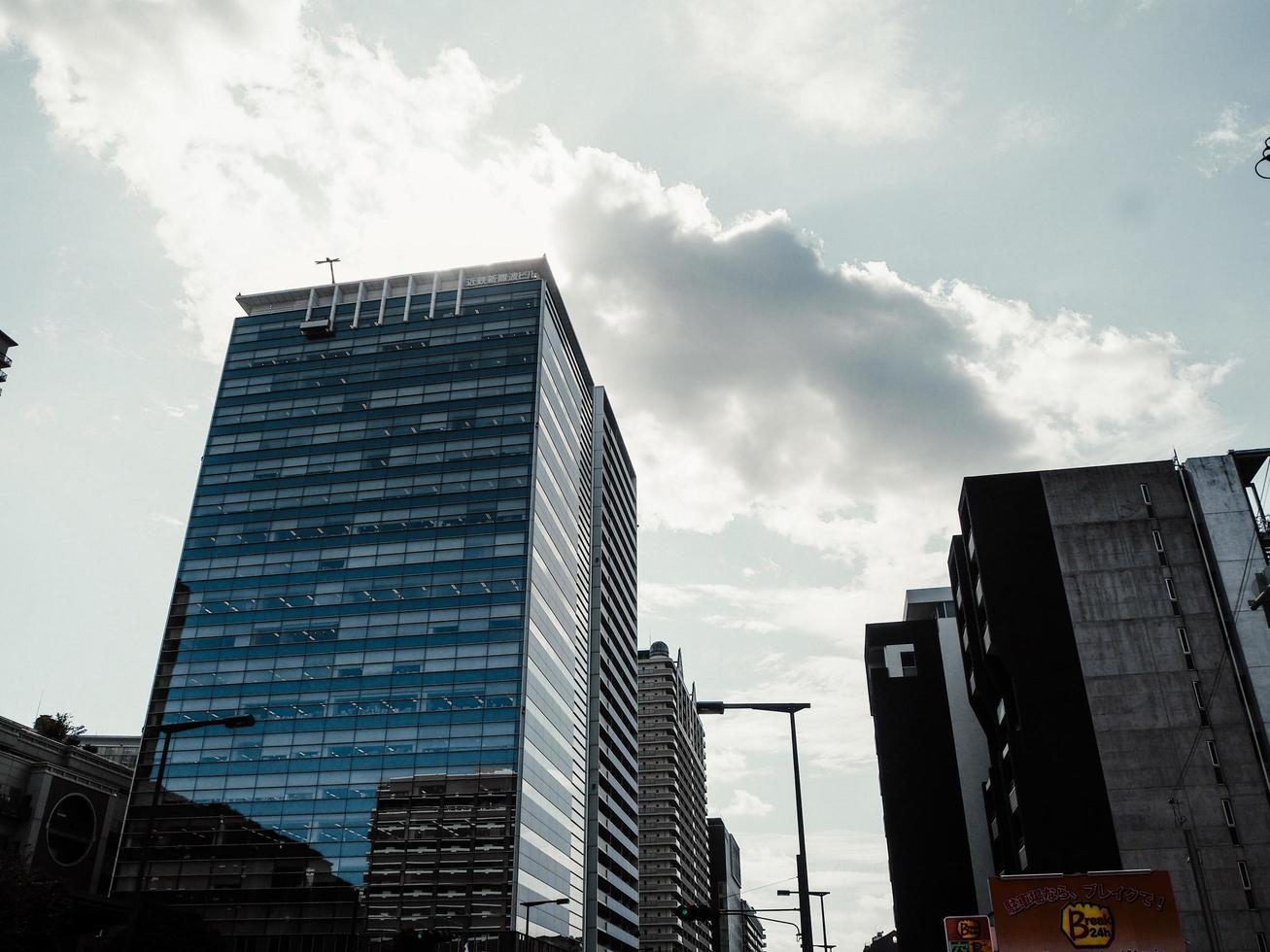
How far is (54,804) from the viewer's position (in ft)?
251

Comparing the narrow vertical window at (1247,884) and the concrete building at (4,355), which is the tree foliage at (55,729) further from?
the narrow vertical window at (1247,884)

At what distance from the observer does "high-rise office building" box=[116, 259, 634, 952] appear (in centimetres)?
9119

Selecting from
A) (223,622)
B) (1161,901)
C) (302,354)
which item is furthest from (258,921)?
(1161,901)

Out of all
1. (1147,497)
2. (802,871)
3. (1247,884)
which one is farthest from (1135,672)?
(802,871)

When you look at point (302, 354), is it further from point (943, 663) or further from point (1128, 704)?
point (1128, 704)

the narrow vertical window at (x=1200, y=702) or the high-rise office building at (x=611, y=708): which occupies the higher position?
the high-rise office building at (x=611, y=708)

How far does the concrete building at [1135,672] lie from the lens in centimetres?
6156

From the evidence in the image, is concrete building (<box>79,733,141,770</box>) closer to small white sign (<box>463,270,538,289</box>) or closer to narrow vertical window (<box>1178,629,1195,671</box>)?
small white sign (<box>463,270,538,289</box>)

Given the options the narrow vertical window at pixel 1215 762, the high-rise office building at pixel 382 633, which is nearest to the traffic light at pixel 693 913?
the narrow vertical window at pixel 1215 762

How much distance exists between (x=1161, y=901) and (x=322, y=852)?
75110mm

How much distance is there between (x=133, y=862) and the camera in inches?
3804

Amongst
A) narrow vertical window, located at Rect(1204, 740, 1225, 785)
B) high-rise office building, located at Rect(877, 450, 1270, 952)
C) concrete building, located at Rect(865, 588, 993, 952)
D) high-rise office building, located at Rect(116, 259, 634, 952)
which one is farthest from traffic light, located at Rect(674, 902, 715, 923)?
concrete building, located at Rect(865, 588, 993, 952)

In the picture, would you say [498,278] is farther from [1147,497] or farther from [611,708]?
[1147,497]

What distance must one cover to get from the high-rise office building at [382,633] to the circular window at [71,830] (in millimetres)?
6639
